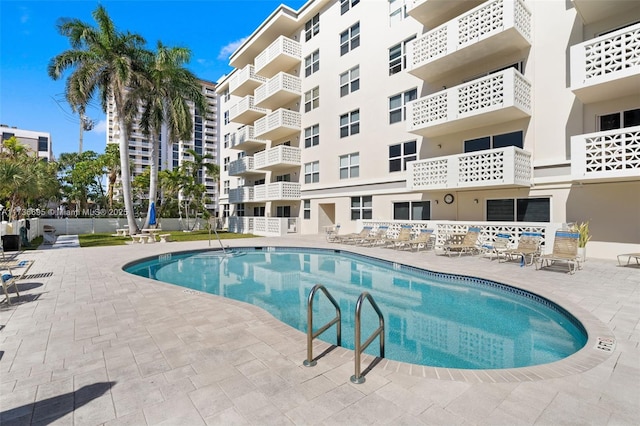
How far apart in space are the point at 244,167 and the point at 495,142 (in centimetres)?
2059

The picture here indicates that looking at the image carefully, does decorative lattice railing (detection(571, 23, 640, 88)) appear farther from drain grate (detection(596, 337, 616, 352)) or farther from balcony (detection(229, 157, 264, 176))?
balcony (detection(229, 157, 264, 176))

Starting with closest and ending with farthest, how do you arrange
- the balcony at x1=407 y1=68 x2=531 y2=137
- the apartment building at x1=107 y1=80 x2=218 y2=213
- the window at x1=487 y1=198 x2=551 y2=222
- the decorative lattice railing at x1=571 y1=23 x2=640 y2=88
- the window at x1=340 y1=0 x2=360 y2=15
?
1. the decorative lattice railing at x1=571 y1=23 x2=640 y2=88
2. the balcony at x1=407 y1=68 x2=531 y2=137
3. the window at x1=487 y1=198 x2=551 y2=222
4. the window at x1=340 y1=0 x2=360 y2=15
5. the apartment building at x1=107 y1=80 x2=218 y2=213

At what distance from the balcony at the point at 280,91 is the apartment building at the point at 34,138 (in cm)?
7081

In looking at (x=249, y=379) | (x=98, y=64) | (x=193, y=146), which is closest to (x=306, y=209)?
(x=98, y=64)

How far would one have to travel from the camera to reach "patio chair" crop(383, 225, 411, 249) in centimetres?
1457

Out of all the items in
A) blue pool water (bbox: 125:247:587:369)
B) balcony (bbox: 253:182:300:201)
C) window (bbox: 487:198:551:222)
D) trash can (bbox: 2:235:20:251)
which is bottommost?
blue pool water (bbox: 125:247:587:369)

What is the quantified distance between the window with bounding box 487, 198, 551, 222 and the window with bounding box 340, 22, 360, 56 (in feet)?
45.7

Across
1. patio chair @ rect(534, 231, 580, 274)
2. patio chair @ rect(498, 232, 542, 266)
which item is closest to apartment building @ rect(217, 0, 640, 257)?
patio chair @ rect(498, 232, 542, 266)

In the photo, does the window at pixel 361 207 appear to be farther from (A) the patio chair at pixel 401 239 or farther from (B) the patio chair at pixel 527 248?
(B) the patio chair at pixel 527 248

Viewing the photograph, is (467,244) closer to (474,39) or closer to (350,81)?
(474,39)

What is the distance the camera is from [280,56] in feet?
78.5

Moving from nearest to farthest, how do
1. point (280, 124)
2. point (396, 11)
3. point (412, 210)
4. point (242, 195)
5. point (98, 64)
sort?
1. point (412, 210)
2. point (396, 11)
3. point (98, 64)
4. point (280, 124)
5. point (242, 195)

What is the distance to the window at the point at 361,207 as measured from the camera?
1915 centimetres

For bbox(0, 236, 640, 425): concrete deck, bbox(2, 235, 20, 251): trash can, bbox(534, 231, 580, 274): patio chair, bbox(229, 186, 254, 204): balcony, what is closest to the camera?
bbox(0, 236, 640, 425): concrete deck
